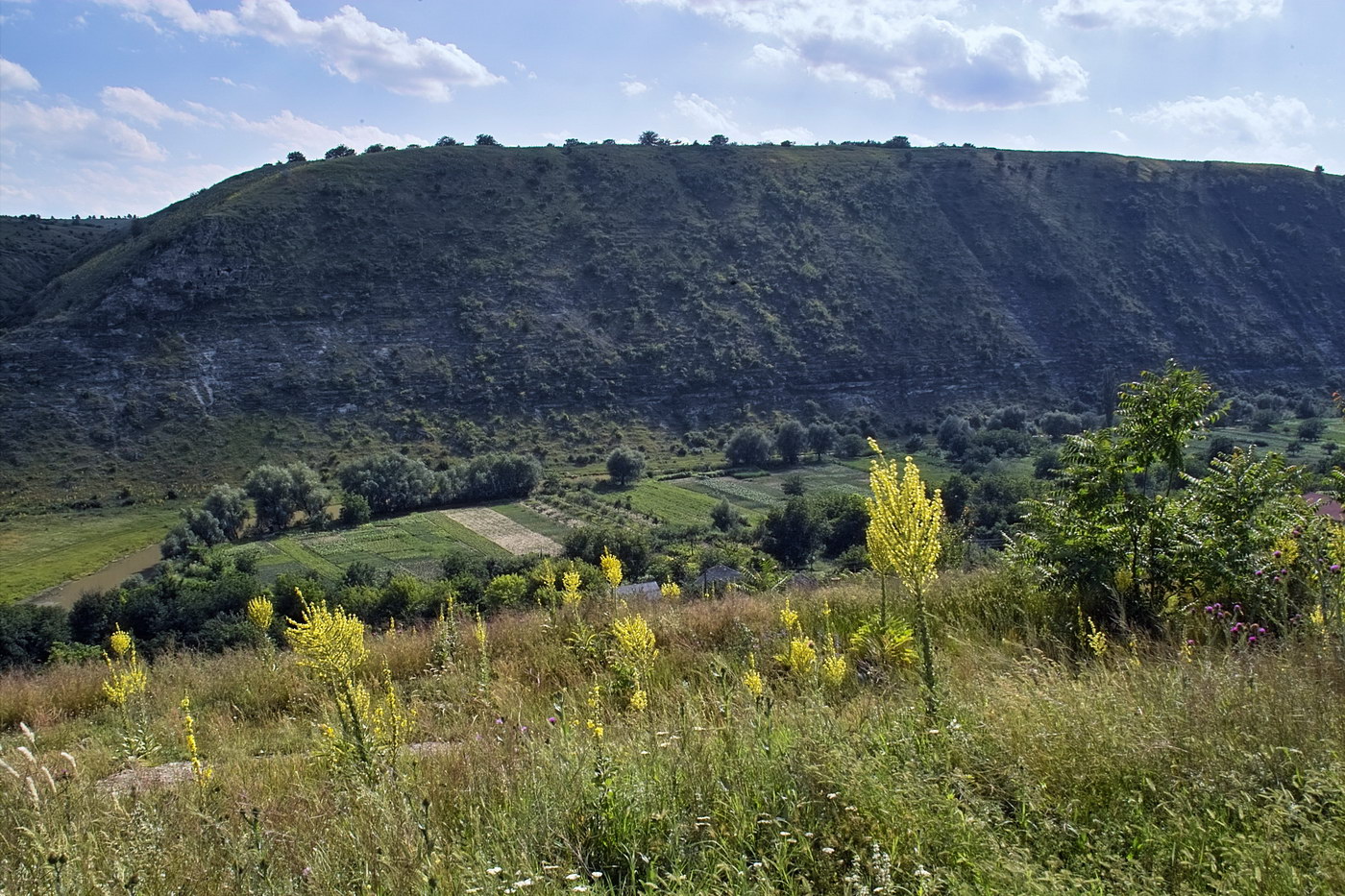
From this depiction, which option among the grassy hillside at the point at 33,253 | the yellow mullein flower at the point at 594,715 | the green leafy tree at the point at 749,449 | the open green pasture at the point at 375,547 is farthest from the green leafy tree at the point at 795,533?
the grassy hillside at the point at 33,253

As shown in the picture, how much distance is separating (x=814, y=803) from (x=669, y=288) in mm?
72810

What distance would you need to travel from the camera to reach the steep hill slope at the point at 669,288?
59219mm

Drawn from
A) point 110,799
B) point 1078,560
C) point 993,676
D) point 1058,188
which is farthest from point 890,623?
point 1058,188

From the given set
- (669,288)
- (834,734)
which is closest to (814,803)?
(834,734)

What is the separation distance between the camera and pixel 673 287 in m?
73.8

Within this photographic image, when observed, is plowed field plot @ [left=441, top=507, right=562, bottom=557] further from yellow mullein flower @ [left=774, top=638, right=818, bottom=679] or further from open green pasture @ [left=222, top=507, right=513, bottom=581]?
yellow mullein flower @ [left=774, top=638, right=818, bottom=679]

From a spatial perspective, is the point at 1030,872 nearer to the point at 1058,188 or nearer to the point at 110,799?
the point at 110,799

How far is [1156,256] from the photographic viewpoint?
84.0 m

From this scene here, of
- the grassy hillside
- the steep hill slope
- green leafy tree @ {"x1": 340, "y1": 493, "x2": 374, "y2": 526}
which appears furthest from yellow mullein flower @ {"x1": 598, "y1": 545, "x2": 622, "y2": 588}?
the grassy hillside

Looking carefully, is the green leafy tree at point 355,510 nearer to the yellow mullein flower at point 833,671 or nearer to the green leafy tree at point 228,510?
the green leafy tree at point 228,510

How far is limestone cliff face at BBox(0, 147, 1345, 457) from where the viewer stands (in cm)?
5972

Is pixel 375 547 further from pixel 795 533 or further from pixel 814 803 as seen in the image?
pixel 814 803

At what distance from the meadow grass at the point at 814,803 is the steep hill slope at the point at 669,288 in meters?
57.3

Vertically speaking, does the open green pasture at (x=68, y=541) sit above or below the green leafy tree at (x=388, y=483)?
below
